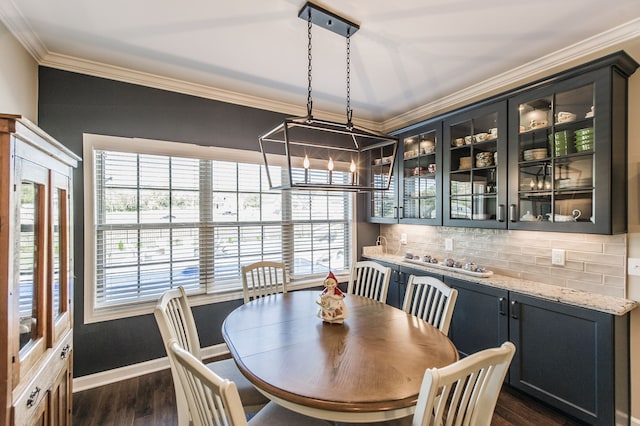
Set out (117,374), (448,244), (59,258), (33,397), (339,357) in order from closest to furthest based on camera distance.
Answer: (33,397)
(339,357)
(59,258)
(117,374)
(448,244)

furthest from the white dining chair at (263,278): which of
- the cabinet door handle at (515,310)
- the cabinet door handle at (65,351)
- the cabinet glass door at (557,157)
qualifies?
the cabinet glass door at (557,157)

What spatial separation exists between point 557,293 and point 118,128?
3734mm

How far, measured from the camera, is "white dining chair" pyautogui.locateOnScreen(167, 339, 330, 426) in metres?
0.92

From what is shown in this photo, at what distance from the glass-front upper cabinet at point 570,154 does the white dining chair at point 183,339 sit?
7.54 feet

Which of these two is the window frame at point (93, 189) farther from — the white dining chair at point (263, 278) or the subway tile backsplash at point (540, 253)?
the subway tile backsplash at point (540, 253)

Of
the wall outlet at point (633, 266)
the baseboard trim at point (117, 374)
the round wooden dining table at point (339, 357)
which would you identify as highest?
the wall outlet at point (633, 266)

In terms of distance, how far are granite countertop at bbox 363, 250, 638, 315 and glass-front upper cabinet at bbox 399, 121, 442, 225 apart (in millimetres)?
637

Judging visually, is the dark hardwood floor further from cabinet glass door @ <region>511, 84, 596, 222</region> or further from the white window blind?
cabinet glass door @ <region>511, 84, 596, 222</region>

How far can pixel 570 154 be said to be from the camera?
2.14 metres

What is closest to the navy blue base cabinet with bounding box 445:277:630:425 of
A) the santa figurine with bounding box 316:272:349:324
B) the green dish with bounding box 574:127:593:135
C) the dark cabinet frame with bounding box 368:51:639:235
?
the dark cabinet frame with bounding box 368:51:639:235

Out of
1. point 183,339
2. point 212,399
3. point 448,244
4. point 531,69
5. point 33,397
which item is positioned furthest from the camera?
point 448,244

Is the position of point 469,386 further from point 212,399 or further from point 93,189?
point 93,189

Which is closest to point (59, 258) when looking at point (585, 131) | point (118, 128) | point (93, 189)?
point (93, 189)

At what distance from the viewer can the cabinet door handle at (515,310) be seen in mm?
2325
